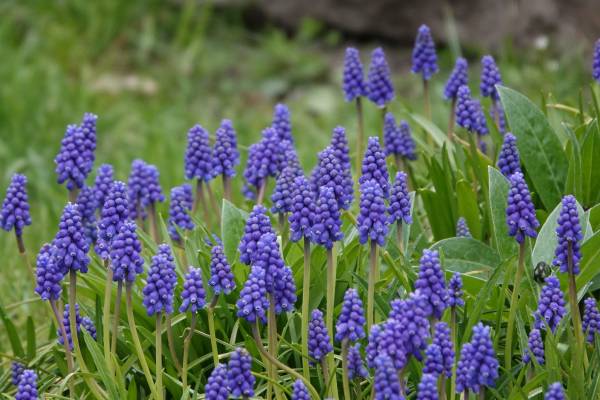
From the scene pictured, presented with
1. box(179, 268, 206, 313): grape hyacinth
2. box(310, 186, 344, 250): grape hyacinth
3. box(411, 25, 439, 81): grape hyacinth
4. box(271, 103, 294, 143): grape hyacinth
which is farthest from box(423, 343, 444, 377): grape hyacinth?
box(411, 25, 439, 81): grape hyacinth

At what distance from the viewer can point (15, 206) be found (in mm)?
4277

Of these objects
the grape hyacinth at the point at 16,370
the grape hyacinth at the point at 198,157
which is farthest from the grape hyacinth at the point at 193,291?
the grape hyacinth at the point at 198,157

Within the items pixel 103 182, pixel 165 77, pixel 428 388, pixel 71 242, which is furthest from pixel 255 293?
pixel 165 77

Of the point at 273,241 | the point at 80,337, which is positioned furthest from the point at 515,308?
the point at 80,337

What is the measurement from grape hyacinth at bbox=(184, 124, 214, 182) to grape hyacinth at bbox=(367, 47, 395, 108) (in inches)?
38.7

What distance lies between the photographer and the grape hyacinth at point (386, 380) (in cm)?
311

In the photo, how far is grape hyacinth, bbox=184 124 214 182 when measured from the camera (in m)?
4.89

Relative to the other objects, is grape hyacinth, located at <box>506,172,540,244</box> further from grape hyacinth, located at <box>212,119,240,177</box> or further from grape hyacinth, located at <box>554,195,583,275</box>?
grape hyacinth, located at <box>212,119,240,177</box>

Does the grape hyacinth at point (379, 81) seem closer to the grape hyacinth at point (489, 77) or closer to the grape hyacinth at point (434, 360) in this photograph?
the grape hyacinth at point (489, 77)

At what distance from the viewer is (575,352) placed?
3.58 metres

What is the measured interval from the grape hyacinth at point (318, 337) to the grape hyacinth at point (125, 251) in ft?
2.21

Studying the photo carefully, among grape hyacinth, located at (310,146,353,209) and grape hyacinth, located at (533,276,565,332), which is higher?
grape hyacinth, located at (310,146,353,209)

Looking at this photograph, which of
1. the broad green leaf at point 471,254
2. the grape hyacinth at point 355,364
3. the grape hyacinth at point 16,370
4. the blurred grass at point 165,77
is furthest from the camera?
the blurred grass at point 165,77

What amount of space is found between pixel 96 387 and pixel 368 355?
3.87 feet
